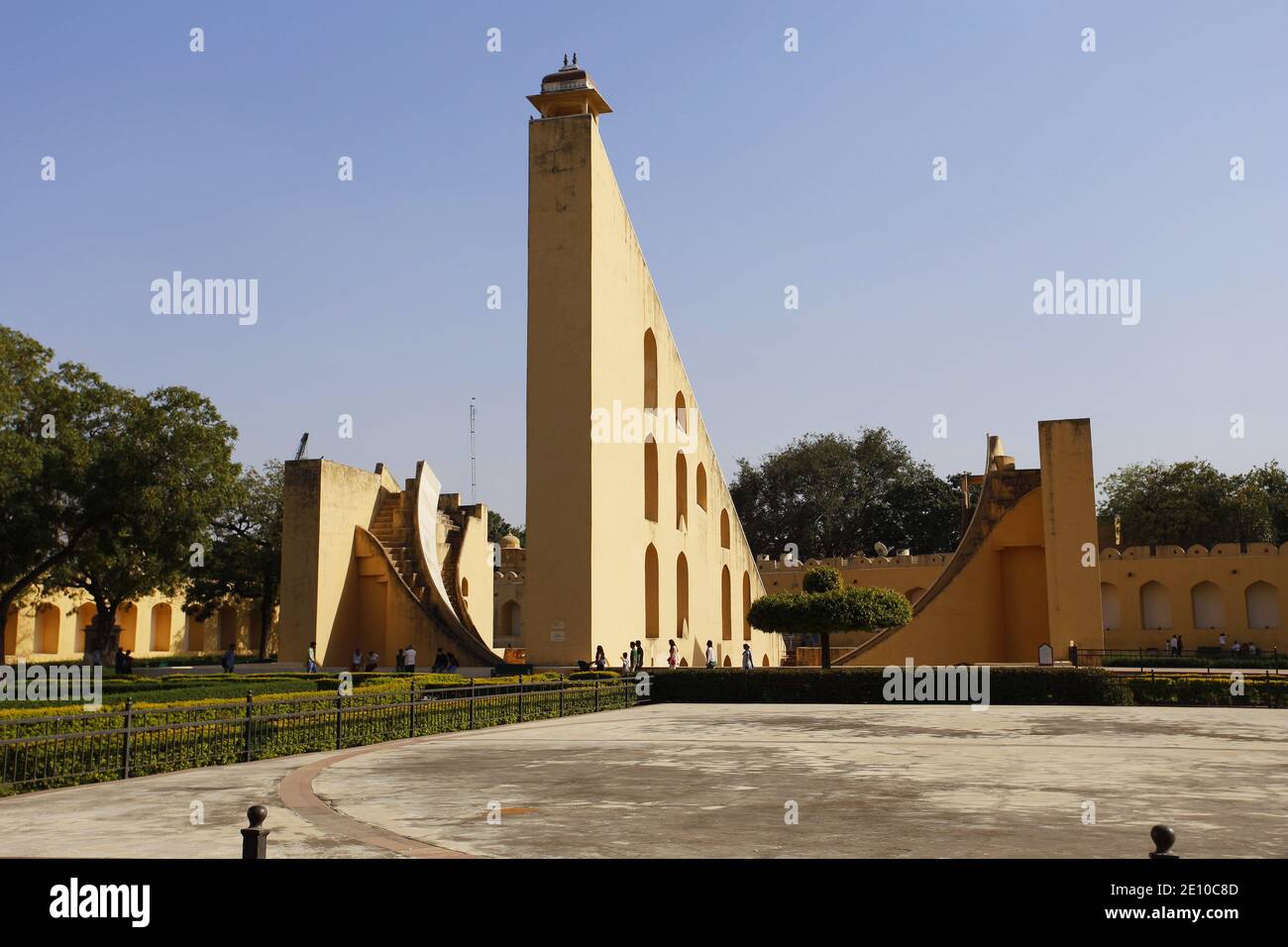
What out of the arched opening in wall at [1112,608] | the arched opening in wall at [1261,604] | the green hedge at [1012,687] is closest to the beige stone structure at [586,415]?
the green hedge at [1012,687]

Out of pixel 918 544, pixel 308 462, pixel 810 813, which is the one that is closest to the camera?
pixel 810 813

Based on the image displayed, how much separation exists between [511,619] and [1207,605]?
26.4 meters

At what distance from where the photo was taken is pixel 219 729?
33.7ft

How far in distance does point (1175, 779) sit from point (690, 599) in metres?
19.6

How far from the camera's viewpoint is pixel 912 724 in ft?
48.2

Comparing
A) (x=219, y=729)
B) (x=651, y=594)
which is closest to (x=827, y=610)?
(x=651, y=594)

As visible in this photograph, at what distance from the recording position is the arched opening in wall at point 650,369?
88.6ft

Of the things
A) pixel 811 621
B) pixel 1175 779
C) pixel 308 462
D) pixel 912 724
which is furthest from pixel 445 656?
pixel 1175 779

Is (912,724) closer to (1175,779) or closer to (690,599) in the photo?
(1175,779)

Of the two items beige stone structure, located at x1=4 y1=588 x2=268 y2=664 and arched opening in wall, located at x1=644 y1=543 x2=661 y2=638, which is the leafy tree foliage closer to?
arched opening in wall, located at x1=644 y1=543 x2=661 y2=638

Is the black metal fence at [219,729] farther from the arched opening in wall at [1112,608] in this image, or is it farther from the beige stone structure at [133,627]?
the arched opening in wall at [1112,608]

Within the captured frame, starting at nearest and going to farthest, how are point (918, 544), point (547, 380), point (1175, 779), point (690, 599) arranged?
point (1175, 779) → point (547, 380) → point (690, 599) → point (918, 544)

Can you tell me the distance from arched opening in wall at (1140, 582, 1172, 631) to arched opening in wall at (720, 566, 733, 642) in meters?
15.3

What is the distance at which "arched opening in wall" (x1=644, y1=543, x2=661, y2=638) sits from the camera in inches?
1012
